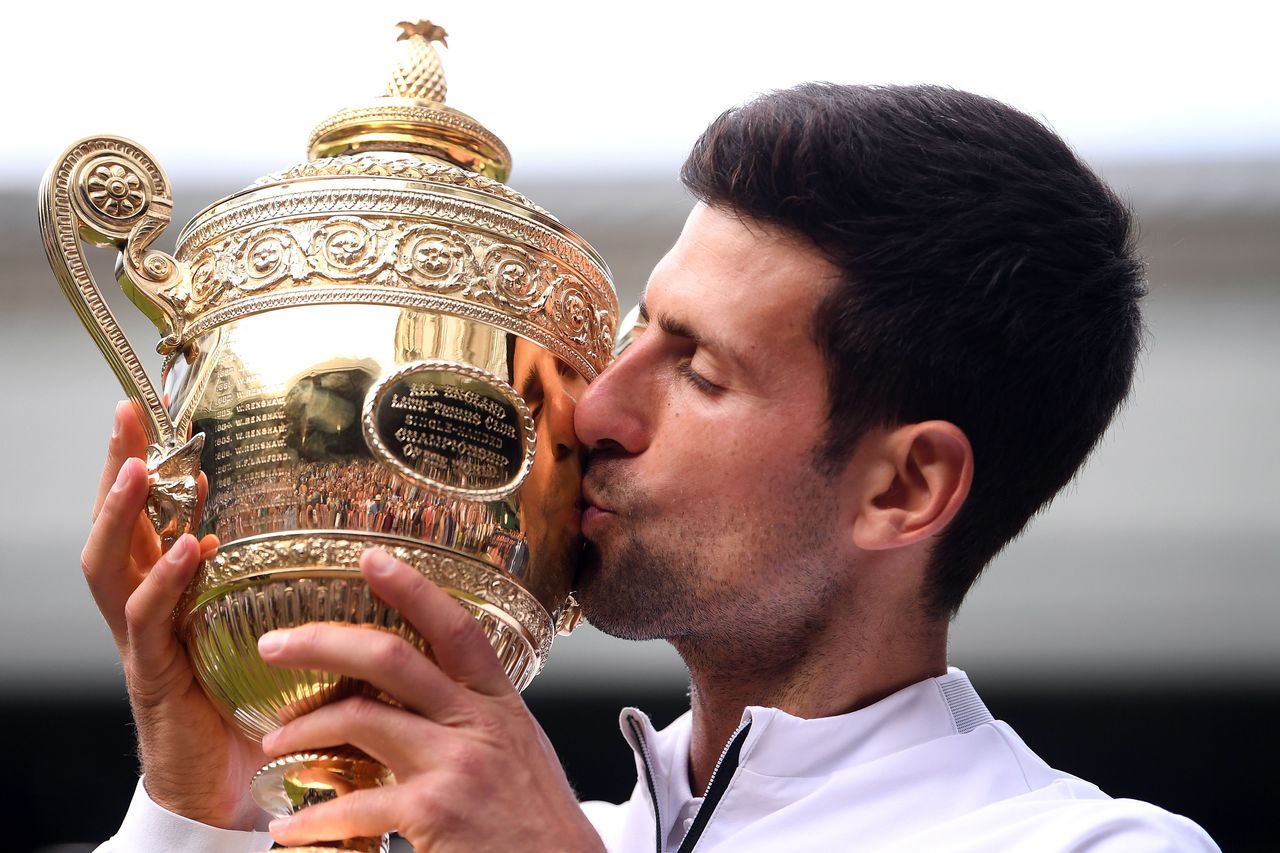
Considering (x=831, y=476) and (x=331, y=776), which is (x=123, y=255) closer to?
(x=331, y=776)

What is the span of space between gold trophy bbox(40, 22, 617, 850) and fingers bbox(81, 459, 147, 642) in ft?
0.11

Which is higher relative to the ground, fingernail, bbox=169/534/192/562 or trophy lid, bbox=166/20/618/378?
trophy lid, bbox=166/20/618/378

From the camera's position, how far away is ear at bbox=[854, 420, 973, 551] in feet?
7.06

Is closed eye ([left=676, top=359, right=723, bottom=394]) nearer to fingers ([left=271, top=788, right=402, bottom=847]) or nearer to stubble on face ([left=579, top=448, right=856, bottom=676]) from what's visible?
stubble on face ([left=579, top=448, right=856, bottom=676])

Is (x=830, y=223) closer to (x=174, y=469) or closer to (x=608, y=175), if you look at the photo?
(x=174, y=469)

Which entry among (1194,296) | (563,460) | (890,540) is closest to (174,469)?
(563,460)

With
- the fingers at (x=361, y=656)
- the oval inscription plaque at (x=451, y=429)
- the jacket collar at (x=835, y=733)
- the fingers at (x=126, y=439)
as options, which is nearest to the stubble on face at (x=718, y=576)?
the jacket collar at (x=835, y=733)

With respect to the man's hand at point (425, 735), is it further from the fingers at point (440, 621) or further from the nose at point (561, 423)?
the nose at point (561, 423)

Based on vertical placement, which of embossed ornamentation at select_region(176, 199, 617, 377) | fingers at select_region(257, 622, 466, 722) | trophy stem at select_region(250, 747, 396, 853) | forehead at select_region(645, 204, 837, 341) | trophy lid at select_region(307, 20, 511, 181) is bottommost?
trophy stem at select_region(250, 747, 396, 853)

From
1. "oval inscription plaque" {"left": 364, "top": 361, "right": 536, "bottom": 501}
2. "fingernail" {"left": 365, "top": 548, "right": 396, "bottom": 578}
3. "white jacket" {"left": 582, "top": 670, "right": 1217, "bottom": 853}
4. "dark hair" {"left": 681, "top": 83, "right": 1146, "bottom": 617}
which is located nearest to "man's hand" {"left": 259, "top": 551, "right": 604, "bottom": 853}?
"fingernail" {"left": 365, "top": 548, "right": 396, "bottom": 578}

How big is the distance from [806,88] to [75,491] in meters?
4.55

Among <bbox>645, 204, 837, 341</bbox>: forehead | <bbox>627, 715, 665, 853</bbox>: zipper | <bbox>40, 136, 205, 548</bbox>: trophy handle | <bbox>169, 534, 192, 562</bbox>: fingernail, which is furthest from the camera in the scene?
<bbox>627, 715, 665, 853</bbox>: zipper

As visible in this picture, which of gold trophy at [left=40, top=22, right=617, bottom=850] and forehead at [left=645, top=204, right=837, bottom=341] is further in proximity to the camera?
forehead at [left=645, top=204, right=837, bottom=341]

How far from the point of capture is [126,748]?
5863 mm
